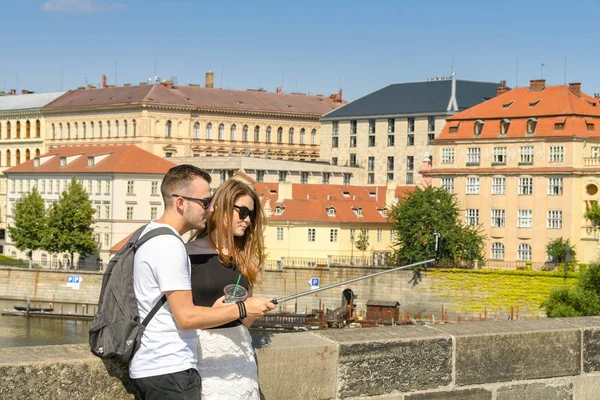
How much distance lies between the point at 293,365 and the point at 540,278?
6740 cm

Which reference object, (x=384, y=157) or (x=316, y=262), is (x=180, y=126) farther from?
(x=316, y=262)

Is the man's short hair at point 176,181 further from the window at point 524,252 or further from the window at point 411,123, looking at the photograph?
the window at point 411,123

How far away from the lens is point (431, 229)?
80.3 meters

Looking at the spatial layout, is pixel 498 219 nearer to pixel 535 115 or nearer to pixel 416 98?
pixel 535 115

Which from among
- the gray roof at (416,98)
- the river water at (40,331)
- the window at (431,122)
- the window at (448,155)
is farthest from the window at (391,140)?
the river water at (40,331)

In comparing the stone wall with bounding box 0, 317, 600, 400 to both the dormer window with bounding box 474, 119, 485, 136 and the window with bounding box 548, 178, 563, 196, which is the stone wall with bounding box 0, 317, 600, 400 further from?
the dormer window with bounding box 474, 119, 485, 136

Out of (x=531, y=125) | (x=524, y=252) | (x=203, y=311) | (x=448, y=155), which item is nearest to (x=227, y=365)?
(x=203, y=311)

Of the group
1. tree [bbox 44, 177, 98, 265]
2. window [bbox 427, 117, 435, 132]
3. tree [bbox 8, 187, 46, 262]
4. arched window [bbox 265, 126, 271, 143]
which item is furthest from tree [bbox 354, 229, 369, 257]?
arched window [bbox 265, 126, 271, 143]

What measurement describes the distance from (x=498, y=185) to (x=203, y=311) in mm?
78951

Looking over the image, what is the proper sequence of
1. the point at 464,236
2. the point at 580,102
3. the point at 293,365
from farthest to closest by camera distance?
1. the point at 580,102
2. the point at 464,236
3. the point at 293,365

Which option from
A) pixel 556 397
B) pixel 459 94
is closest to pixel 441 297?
pixel 459 94

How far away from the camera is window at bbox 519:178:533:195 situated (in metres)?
83.1

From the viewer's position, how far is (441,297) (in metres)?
77.6

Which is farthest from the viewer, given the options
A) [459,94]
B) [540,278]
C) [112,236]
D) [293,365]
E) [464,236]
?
[459,94]
